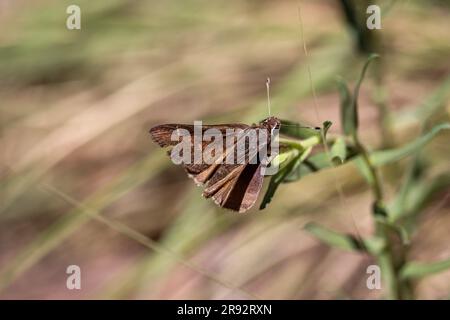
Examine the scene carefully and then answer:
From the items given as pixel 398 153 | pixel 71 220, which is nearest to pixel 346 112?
pixel 398 153

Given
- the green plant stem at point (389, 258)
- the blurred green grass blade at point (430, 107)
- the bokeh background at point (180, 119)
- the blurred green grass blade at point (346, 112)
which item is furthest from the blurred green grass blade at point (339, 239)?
the bokeh background at point (180, 119)

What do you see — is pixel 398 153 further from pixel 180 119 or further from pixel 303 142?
pixel 180 119

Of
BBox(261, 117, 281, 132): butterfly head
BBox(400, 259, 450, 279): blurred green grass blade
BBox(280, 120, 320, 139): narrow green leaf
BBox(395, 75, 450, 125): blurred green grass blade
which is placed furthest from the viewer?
BBox(395, 75, 450, 125): blurred green grass blade

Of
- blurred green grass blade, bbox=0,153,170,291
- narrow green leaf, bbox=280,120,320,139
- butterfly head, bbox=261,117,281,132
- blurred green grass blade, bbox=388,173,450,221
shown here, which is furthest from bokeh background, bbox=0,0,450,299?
butterfly head, bbox=261,117,281,132

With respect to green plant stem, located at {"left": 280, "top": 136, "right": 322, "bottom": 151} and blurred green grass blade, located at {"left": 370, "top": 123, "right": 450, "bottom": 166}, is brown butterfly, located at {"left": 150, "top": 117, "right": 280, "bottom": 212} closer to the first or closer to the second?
green plant stem, located at {"left": 280, "top": 136, "right": 322, "bottom": 151}

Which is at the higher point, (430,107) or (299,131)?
(430,107)

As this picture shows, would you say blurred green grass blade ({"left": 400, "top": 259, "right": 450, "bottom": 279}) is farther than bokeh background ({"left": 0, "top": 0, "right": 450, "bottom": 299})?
No

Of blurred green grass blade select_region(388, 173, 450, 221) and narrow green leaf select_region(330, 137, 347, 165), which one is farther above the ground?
narrow green leaf select_region(330, 137, 347, 165)
